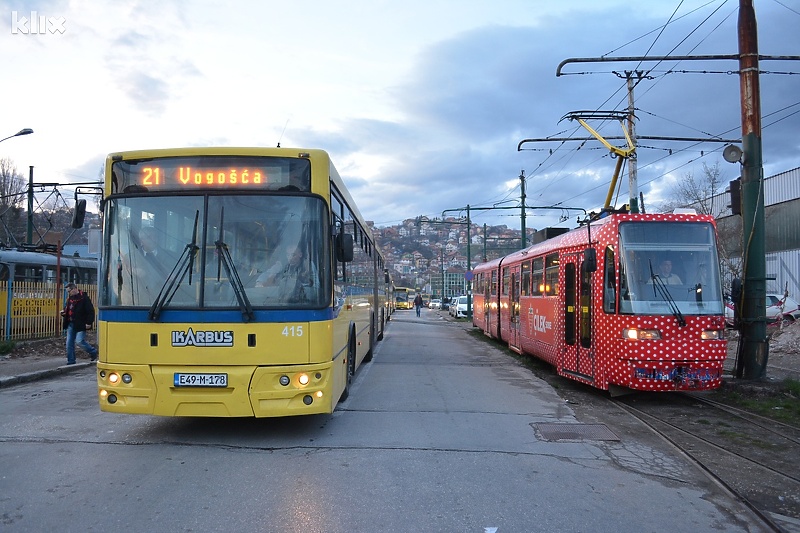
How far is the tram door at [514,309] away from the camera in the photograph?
1659cm

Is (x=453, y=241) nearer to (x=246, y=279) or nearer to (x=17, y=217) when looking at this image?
(x=17, y=217)

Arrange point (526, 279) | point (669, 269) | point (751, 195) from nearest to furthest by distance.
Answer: point (669, 269)
point (751, 195)
point (526, 279)

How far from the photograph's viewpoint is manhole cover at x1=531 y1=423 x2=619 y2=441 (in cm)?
765

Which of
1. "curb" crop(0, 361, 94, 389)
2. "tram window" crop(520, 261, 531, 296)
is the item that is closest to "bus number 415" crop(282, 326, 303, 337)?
"curb" crop(0, 361, 94, 389)

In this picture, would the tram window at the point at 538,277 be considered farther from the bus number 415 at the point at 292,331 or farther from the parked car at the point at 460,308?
the parked car at the point at 460,308

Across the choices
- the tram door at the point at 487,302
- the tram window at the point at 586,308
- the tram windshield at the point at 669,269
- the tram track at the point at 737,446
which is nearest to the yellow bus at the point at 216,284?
the tram track at the point at 737,446

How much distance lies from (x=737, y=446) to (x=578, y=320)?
3.78 meters

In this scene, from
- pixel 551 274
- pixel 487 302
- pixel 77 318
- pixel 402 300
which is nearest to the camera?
pixel 551 274

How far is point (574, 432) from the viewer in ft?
26.0

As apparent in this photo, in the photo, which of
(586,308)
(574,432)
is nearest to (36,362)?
(586,308)

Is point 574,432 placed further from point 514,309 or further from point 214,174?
point 514,309

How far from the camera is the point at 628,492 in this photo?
5.58m

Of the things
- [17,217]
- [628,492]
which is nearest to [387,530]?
[628,492]

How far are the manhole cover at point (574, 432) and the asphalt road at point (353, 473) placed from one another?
1.0 inches
